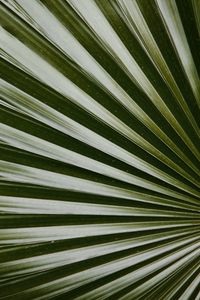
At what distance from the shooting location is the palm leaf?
1174 mm

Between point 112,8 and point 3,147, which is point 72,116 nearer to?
point 3,147

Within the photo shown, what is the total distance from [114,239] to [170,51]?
0.86 metres

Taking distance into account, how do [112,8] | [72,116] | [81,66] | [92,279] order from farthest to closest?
[92,279] → [72,116] → [81,66] → [112,8]

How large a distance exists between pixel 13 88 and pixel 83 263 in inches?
34.7

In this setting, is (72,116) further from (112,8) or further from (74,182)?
(112,8)

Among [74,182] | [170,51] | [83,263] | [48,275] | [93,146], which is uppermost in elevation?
[170,51]

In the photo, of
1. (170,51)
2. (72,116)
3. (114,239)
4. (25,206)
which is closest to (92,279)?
(114,239)

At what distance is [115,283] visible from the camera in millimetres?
1794

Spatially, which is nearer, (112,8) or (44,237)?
(112,8)

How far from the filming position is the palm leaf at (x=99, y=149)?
1174 millimetres

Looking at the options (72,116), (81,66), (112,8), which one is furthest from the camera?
(72,116)

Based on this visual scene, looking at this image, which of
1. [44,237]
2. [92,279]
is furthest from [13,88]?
[92,279]

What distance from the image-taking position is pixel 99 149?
1.46 meters

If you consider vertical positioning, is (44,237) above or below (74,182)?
below
